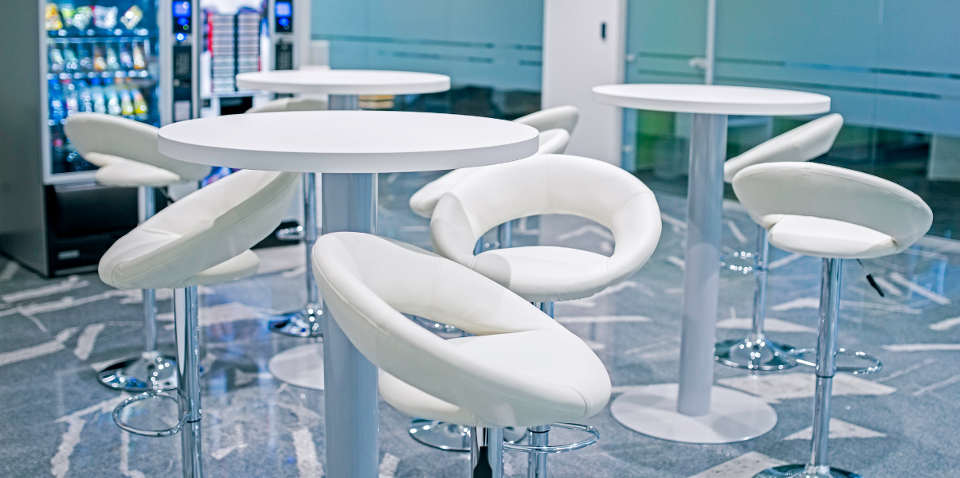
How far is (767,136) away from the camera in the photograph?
7.90 metres

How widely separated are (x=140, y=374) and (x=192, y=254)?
1723 mm

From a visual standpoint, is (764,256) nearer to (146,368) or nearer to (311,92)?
(311,92)

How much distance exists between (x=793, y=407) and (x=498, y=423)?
2431 millimetres

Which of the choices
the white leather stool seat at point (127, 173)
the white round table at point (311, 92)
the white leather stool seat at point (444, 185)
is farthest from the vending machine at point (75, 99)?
the white leather stool seat at point (444, 185)

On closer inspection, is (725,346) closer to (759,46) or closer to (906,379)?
(906,379)

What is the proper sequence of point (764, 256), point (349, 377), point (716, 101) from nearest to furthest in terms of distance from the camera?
point (349, 377) → point (716, 101) → point (764, 256)

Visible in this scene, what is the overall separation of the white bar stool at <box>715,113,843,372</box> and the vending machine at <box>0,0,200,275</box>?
295cm

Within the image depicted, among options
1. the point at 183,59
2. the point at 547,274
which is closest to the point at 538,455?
the point at 547,274

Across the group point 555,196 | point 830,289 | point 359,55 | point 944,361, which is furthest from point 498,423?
point 359,55

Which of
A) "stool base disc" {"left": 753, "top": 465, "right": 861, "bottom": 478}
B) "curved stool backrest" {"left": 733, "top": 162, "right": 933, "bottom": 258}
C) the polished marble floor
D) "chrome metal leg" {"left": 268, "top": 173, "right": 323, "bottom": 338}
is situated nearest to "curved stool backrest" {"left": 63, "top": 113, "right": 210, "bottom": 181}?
"chrome metal leg" {"left": 268, "top": 173, "right": 323, "bottom": 338}

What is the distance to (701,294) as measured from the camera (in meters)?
3.78

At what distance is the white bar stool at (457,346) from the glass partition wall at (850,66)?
4809mm

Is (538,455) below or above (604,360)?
above

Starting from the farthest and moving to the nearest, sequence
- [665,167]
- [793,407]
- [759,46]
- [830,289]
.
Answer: [665,167] → [759,46] → [793,407] → [830,289]
